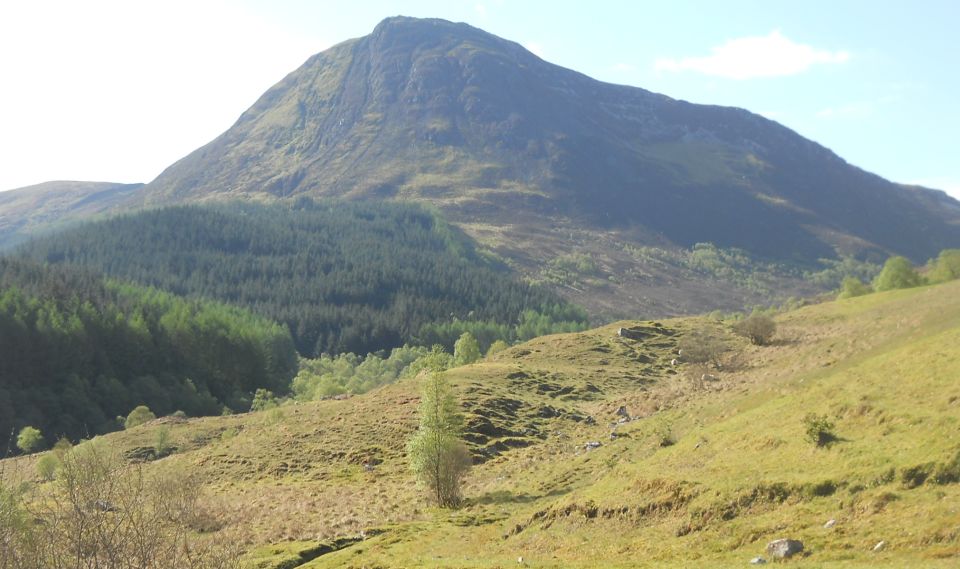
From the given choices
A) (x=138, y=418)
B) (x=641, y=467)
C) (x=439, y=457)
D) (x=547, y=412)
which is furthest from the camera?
(x=138, y=418)

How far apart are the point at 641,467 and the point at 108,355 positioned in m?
137

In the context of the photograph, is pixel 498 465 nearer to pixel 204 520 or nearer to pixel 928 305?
pixel 204 520

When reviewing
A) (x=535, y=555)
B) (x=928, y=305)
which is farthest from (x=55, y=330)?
(x=928, y=305)

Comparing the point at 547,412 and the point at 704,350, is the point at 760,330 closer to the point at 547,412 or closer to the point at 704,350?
the point at 704,350

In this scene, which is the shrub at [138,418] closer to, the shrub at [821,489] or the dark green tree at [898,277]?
the shrub at [821,489]

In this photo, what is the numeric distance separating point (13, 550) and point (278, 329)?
594 feet

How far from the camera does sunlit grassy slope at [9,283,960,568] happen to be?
85.9ft

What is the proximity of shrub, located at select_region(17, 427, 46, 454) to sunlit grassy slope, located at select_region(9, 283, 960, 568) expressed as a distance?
20669 millimetres

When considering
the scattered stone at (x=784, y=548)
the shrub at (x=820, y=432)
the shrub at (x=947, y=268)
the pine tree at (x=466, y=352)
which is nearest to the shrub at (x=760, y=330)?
the shrub at (x=947, y=268)

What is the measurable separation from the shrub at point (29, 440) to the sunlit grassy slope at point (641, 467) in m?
20.7

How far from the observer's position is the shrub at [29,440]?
99.4 metres

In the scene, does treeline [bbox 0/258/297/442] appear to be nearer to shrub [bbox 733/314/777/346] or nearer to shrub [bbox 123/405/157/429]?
shrub [bbox 123/405/157/429]

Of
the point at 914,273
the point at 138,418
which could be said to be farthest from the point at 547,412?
the point at 914,273

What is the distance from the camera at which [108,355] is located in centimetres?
→ 14750
